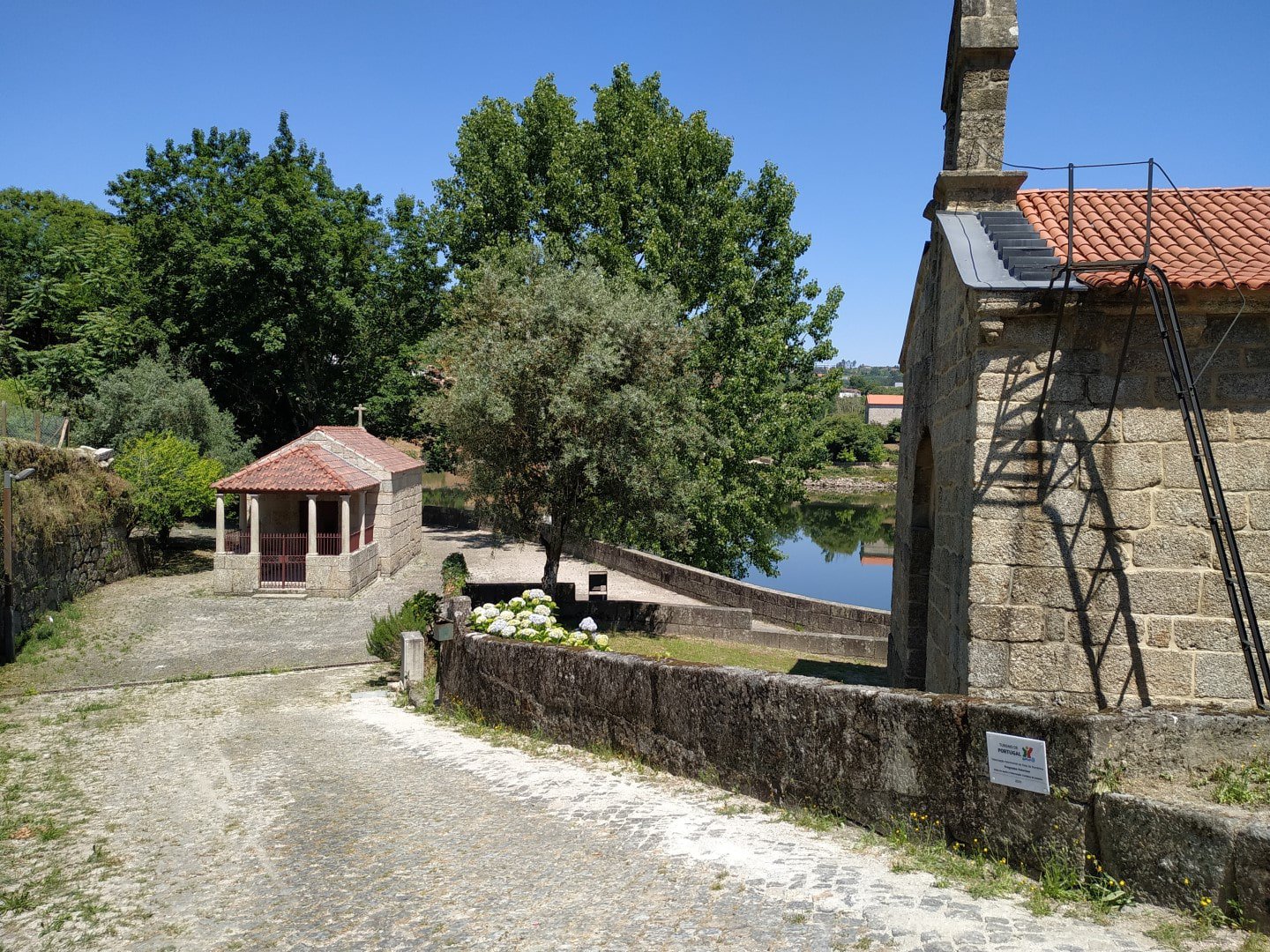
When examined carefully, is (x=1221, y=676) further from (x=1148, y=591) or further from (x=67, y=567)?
(x=67, y=567)

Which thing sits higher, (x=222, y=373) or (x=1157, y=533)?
Answer: (x=222, y=373)

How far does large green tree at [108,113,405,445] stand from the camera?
92.9ft

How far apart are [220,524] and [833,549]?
27982 millimetres

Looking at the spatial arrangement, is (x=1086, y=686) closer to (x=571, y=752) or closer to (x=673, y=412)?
(x=571, y=752)

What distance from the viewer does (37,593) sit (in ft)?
52.1

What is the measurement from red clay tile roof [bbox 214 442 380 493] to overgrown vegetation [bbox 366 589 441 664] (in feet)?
23.7

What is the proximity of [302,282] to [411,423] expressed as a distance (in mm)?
5753

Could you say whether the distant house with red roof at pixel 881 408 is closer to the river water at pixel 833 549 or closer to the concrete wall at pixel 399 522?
the river water at pixel 833 549

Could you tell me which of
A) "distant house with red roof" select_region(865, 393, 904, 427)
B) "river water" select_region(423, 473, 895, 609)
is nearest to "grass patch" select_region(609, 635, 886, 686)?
"river water" select_region(423, 473, 895, 609)

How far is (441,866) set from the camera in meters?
5.34

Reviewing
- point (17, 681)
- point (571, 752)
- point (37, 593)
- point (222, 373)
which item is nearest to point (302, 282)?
point (222, 373)

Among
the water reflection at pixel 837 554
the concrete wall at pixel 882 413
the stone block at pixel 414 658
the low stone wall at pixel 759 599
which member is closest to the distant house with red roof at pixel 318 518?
the low stone wall at pixel 759 599

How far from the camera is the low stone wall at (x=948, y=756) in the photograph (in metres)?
3.86

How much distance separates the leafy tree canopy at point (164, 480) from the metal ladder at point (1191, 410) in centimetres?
2048
